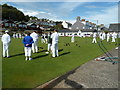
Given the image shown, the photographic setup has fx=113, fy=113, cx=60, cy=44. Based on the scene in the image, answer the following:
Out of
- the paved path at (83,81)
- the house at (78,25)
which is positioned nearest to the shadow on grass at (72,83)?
the paved path at (83,81)

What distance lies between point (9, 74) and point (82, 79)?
10.6 ft

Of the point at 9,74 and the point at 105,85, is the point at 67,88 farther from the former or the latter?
the point at 9,74

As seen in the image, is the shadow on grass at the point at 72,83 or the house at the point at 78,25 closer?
the shadow on grass at the point at 72,83

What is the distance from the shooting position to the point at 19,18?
297 ft

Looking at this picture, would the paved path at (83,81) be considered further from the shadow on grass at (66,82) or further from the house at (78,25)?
the house at (78,25)

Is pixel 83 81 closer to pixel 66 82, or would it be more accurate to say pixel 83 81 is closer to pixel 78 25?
pixel 66 82

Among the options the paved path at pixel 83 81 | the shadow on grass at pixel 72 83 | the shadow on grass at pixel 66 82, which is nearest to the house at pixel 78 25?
the paved path at pixel 83 81

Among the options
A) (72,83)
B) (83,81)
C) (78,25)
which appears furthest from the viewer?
(78,25)

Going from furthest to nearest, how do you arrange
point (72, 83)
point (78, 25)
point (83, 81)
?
point (78, 25) < point (83, 81) < point (72, 83)

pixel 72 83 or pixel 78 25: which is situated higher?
pixel 78 25

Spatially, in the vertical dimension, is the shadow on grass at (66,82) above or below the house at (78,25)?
below

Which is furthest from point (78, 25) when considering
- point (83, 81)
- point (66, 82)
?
point (66, 82)

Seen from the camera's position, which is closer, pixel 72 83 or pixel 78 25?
pixel 72 83

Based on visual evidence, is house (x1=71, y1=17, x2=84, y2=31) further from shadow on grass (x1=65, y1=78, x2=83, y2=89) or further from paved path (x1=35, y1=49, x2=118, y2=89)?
shadow on grass (x1=65, y1=78, x2=83, y2=89)
